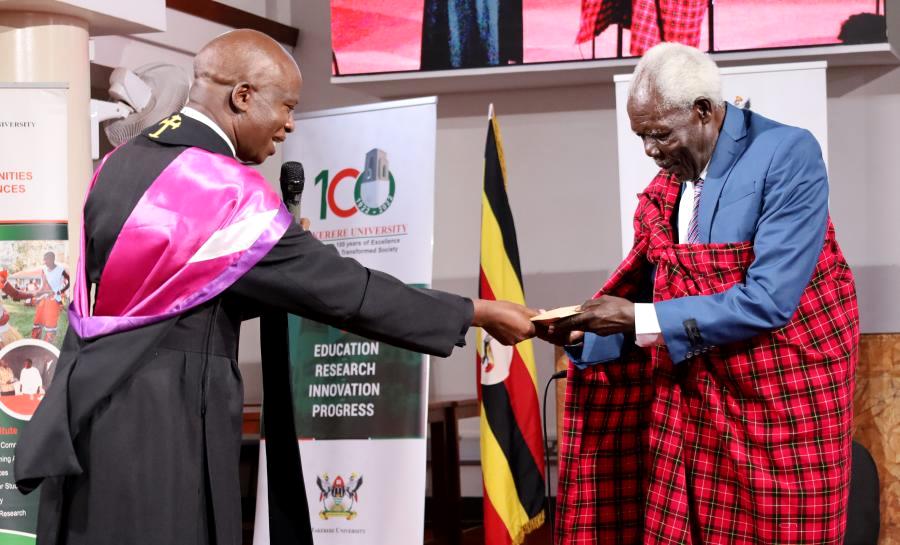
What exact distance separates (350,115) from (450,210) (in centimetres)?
201

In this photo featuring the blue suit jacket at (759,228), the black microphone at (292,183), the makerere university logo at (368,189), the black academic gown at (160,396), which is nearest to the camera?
the black academic gown at (160,396)

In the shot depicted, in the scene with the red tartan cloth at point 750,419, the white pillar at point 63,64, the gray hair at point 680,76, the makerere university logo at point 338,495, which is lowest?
the makerere university logo at point 338,495

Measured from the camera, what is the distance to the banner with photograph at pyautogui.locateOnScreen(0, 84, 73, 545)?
10.6 feet

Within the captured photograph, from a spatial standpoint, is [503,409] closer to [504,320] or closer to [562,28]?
[504,320]

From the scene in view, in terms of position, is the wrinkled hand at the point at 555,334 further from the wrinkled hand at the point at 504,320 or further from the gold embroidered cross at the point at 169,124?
the gold embroidered cross at the point at 169,124

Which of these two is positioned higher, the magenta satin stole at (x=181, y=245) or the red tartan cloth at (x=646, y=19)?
the red tartan cloth at (x=646, y=19)

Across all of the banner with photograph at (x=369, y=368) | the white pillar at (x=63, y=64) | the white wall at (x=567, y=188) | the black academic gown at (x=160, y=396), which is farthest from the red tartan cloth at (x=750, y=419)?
the white wall at (x=567, y=188)

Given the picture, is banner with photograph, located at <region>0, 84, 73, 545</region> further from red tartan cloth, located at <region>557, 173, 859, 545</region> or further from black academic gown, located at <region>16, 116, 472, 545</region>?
red tartan cloth, located at <region>557, 173, 859, 545</region>

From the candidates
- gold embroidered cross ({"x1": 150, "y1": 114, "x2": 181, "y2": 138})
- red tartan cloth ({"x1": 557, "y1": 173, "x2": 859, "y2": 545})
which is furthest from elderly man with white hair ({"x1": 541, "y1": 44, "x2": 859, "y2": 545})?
gold embroidered cross ({"x1": 150, "y1": 114, "x2": 181, "y2": 138})

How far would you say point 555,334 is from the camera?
2484 mm

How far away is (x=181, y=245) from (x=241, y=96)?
36 centimetres

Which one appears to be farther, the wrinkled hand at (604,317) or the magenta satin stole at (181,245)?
the wrinkled hand at (604,317)

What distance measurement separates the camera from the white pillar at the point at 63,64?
145 inches

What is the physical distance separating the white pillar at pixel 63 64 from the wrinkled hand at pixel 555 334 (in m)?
1.77
